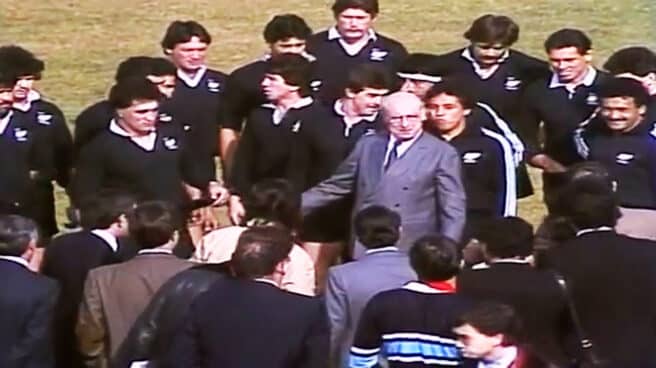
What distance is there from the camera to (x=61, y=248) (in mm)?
9109

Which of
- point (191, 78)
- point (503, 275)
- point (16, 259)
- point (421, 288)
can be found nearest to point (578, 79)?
point (191, 78)

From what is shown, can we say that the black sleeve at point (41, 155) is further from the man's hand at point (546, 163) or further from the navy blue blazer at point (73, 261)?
the man's hand at point (546, 163)

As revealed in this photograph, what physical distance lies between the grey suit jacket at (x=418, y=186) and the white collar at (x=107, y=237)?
140 centimetres

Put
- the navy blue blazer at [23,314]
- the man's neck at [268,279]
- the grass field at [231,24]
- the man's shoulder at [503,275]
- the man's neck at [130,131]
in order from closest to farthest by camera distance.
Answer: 1. the man's neck at [268,279]
2. the man's shoulder at [503,275]
3. the navy blue blazer at [23,314]
4. the man's neck at [130,131]
5. the grass field at [231,24]

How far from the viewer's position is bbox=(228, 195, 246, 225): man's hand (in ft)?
31.4

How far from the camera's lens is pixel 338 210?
1075 centimetres

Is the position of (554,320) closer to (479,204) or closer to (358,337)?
(358,337)

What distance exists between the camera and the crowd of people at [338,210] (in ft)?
25.9

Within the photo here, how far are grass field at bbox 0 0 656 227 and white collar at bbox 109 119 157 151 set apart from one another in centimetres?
912

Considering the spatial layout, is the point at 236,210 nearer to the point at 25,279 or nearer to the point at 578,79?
the point at 25,279

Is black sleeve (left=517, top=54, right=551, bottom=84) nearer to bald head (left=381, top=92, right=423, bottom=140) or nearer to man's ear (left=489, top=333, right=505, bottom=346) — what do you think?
bald head (left=381, top=92, right=423, bottom=140)

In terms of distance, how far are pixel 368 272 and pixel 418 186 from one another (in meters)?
1.45

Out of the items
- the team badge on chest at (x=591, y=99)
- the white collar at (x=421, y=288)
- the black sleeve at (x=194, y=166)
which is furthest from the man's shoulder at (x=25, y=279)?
the team badge on chest at (x=591, y=99)

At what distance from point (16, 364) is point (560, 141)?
4.38 meters
